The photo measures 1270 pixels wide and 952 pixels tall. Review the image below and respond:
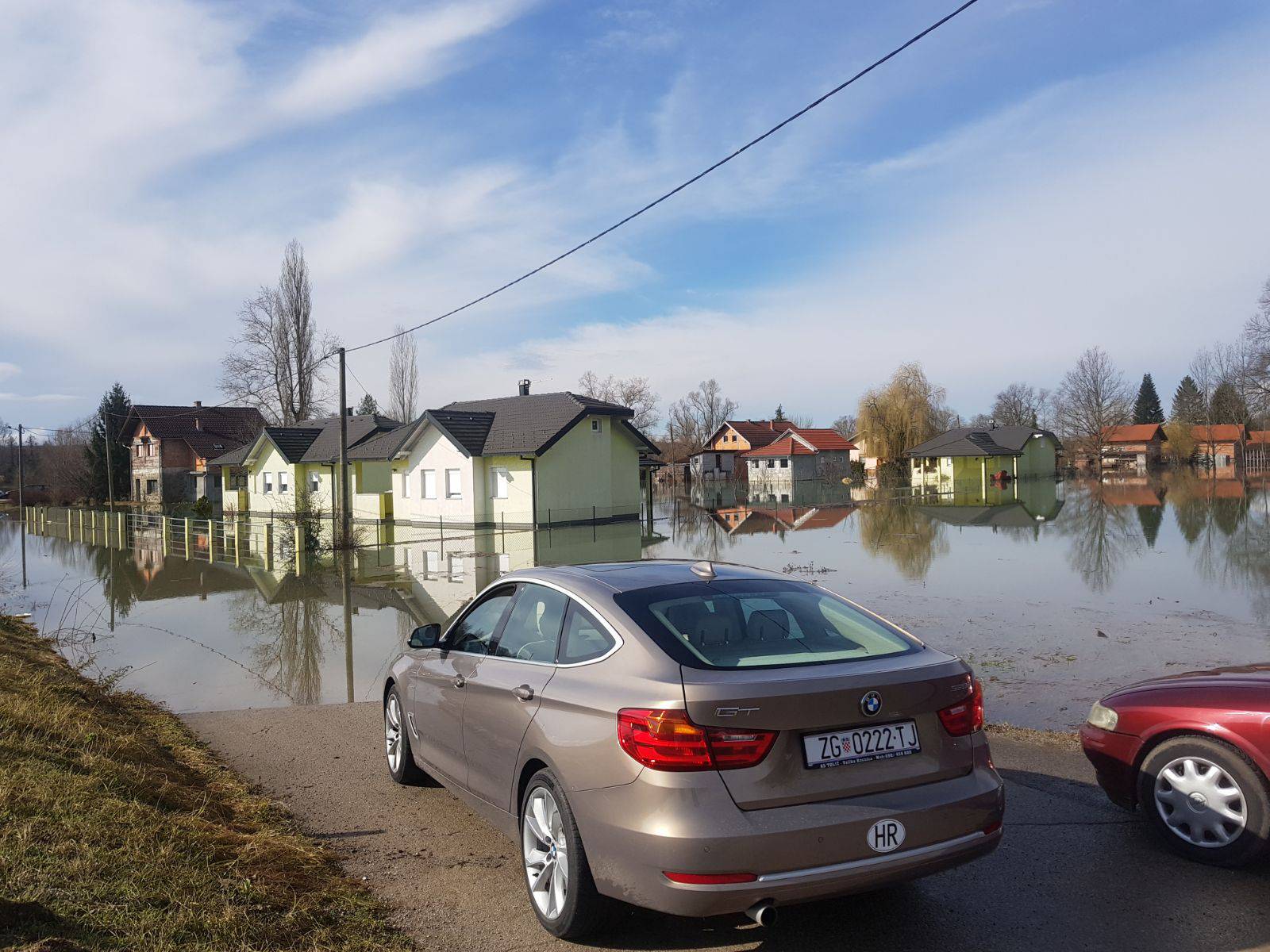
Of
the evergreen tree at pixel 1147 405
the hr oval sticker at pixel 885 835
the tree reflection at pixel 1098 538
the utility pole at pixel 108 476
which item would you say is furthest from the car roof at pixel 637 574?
the evergreen tree at pixel 1147 405

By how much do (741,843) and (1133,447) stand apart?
406 feet

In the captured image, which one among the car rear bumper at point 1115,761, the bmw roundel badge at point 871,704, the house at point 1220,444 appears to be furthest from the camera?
the house at point 1220,444

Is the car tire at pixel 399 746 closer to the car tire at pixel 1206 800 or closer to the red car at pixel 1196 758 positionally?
the red car at pixel 1196 758

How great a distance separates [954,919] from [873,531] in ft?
86.1

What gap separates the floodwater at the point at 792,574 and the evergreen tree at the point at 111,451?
3400 centimetres

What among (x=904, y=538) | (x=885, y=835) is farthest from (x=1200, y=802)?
(x=904, y=538)

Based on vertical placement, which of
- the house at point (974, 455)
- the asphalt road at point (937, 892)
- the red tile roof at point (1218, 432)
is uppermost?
the red tile roof at point (1218, 432)

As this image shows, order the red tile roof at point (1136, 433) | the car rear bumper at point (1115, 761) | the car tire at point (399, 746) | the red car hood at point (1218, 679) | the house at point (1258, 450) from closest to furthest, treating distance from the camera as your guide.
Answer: the red car hood at point (1218, 679)
the car rear bumper at point (1115, 761)
the car tire at point (399, 746)
the house at point (1258, 450)
the red tile roof at point (1136, 433)

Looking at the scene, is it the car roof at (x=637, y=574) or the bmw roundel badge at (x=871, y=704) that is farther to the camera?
the car roof at (x=637, y=574)

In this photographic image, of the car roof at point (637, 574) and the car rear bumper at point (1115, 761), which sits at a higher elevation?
the car roof at point (637, 574)

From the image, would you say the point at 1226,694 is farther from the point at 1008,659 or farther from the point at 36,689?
the point at 36,689

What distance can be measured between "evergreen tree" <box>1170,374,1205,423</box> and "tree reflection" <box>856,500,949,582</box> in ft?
297

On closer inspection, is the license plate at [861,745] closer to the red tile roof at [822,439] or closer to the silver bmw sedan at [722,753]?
the silver bmw sedan at [722,753]

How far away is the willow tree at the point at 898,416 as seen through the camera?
3196 inches
